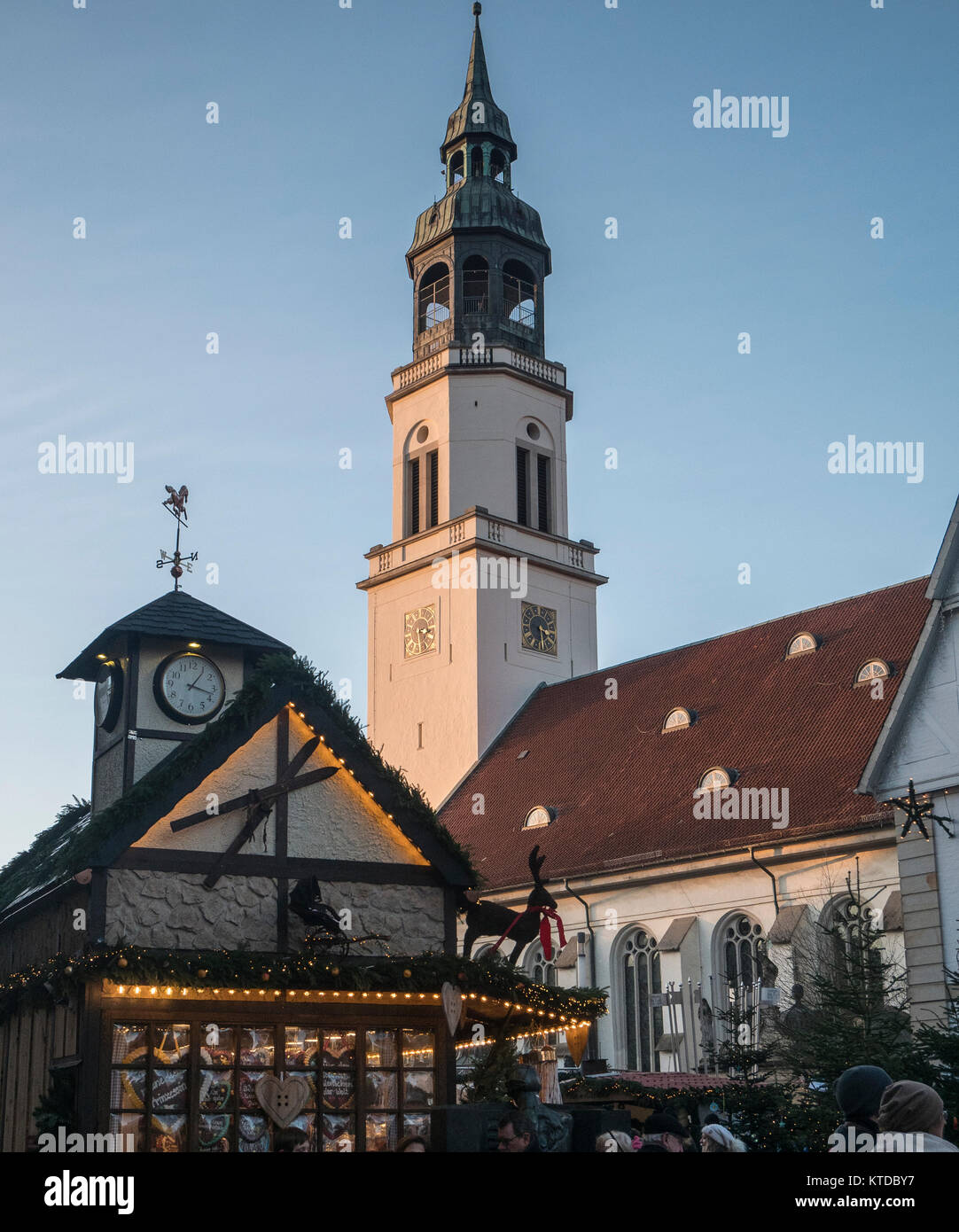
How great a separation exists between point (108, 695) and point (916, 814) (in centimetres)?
1239

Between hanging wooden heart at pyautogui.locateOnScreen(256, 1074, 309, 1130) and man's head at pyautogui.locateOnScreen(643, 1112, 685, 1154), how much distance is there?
5.58 m

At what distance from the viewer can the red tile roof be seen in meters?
35.1

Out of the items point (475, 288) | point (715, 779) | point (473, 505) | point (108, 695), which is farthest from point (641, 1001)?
point (475, 288)

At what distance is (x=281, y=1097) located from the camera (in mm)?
15930

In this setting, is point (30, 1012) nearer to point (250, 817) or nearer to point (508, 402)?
point (250, 817)

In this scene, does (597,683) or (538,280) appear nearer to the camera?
(597,683)

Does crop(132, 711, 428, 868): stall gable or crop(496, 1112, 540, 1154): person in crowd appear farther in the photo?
crop(132, 711, 428, 868): stall gable

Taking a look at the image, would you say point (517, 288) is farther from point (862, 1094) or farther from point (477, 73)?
point (862, 1094)

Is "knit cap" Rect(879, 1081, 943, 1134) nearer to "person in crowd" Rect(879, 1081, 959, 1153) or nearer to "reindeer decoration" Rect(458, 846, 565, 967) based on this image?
"person in crowd" Rect(879, 1081, 959, 1153)

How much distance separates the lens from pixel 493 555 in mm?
48156

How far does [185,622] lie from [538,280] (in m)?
35.1

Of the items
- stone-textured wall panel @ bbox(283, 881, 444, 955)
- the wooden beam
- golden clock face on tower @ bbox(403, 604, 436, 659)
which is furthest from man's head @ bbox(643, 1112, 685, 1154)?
golden clock face on tower @ bbox(403, 604, 436, 659)

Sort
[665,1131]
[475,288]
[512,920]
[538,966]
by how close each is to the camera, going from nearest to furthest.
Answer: [665,1131]
[512,920]
[538,966]
[475,288]
